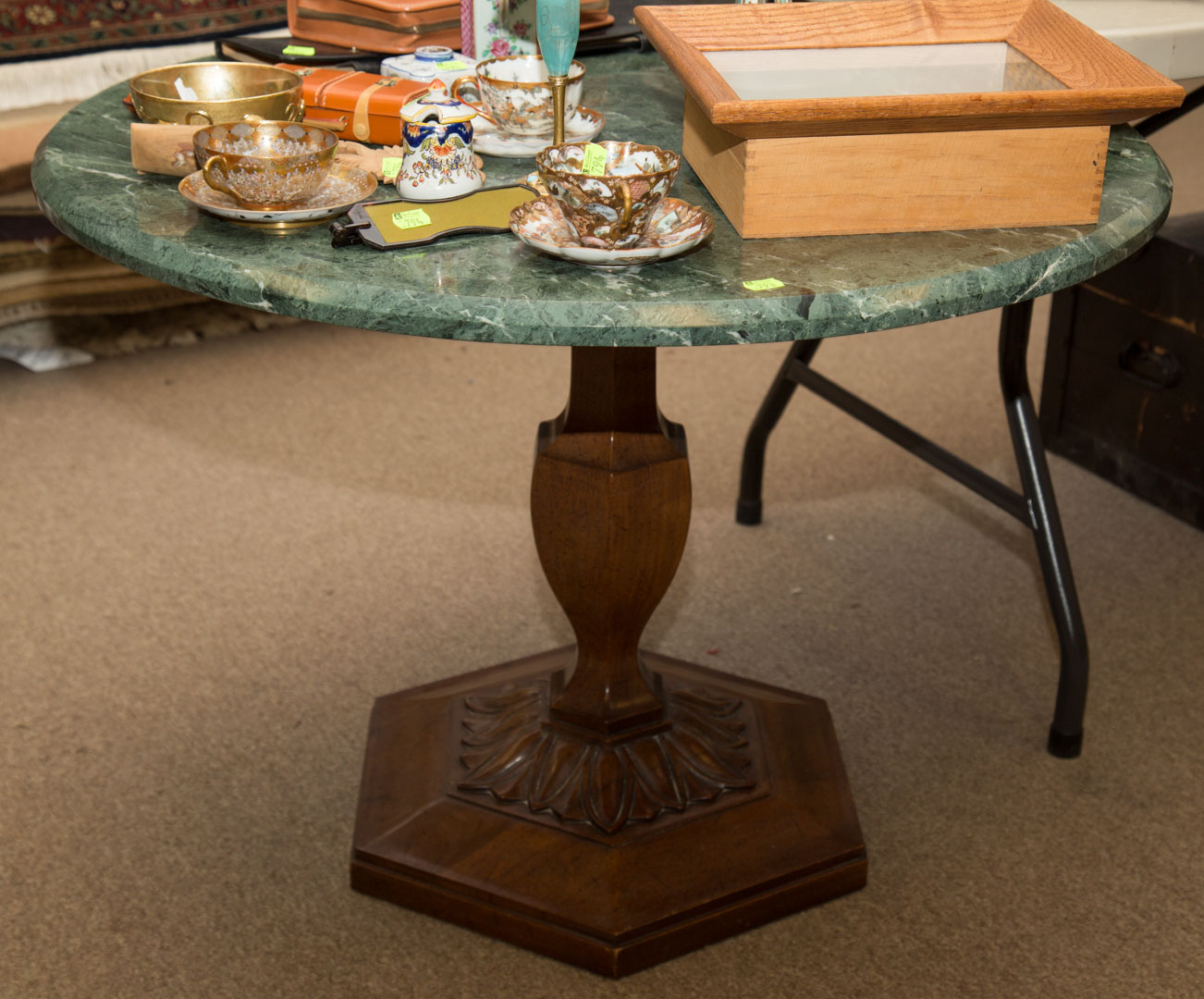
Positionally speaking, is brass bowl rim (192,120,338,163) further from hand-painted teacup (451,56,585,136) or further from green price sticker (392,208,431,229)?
hand-painted teacup (451,56,585,136)

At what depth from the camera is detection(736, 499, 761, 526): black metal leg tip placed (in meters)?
2.25

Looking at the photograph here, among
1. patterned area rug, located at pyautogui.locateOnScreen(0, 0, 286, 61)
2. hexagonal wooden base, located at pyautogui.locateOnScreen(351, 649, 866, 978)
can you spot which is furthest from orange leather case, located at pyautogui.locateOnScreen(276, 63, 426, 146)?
patterned area rug, located at pyautogui.locateOnScreen(0, 0, 286, 61)

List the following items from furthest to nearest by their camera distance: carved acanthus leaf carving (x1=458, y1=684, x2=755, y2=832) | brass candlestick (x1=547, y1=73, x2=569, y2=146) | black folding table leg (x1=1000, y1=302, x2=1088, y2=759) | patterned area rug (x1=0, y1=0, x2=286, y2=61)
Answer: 1. patterned area rug (x1=0, y1=0, x2=286, y2=61)
2. black folding table leg (x1=1000, y1=302, x2=1088, y2=759)
3. carved acanthus leaf carving (x1=458, y1=684, x2=755, y2=832)
4. brass candlestick (x1=547, y1=73, x2=569, y2=146)

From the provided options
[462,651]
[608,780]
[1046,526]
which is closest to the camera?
[608,780]

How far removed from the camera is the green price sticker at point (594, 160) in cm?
118

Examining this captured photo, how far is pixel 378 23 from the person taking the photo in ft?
5.18

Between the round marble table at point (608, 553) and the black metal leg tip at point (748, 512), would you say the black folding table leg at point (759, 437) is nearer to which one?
the black metal leg tip at point (748, 512)

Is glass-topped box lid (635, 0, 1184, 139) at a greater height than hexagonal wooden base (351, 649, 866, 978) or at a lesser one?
greater

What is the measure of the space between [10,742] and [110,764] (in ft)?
0.47

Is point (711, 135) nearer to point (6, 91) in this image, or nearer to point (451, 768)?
point (451, 768)

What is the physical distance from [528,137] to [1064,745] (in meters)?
1.00

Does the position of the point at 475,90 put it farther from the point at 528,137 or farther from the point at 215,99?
the point at 215,99

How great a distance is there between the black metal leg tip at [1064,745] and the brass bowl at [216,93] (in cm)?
117

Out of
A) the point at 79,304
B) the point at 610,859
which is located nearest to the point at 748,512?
the point at 610,859
